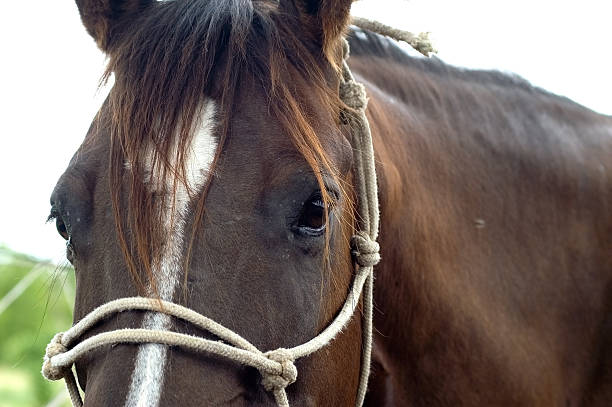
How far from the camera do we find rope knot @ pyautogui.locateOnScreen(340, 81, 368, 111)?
1.87 meters

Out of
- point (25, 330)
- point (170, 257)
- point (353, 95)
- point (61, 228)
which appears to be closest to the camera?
point (170, 257)

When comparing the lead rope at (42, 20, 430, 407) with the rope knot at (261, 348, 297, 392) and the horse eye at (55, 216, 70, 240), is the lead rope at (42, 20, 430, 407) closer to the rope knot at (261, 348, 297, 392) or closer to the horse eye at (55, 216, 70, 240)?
the rope knot at (261, 348, 297, 392)

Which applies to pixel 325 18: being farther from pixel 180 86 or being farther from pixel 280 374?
pixel 280 374

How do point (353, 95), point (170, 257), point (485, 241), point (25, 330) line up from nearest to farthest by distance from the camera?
point (170, 257), point (353, 95), point (485, 241), point (25, 330)

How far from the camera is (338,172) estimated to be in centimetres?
170

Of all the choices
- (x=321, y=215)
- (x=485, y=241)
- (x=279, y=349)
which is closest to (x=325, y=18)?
(x=321, y=215)

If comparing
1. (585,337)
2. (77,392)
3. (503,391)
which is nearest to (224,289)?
(77,392)

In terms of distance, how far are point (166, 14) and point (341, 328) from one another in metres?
0.94

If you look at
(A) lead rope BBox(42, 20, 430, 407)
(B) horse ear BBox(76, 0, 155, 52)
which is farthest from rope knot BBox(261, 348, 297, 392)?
(B) horse ear BBox(76, 0, 155, 52)

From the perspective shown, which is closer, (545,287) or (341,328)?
(341,328)

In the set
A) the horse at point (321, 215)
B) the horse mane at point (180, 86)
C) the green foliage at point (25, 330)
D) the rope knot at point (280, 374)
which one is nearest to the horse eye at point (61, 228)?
the horse at point (321, 215)

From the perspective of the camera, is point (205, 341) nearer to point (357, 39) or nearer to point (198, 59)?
point (198, 59)

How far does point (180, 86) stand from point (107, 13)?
1.55ft

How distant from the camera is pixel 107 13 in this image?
1.91 m
